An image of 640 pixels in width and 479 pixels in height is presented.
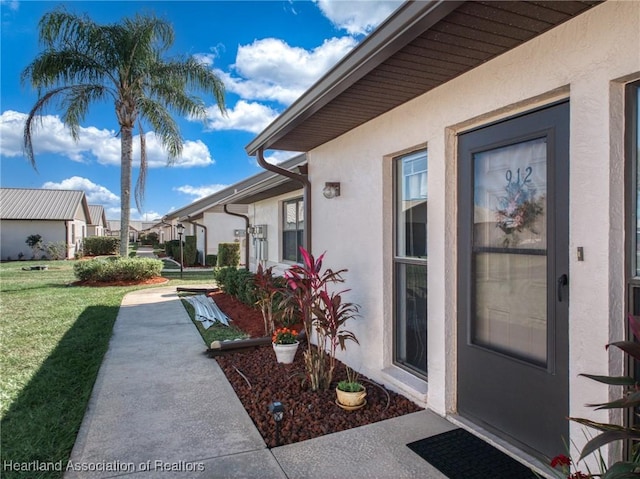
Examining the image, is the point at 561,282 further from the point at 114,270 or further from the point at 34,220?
the point at 34,220

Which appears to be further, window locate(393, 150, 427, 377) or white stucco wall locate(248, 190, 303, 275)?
white stucco wall locate(248, 190, 303, 275)

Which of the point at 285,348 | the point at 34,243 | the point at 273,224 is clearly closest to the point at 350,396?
the point at 285,348

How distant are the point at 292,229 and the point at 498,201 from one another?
5.92m

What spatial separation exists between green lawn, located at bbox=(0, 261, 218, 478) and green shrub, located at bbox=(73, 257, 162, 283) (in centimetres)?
252

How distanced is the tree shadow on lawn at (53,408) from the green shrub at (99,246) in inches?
925

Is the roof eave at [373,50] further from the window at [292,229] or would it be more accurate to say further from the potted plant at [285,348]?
the window at [292,229]

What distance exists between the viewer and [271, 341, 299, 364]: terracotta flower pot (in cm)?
502

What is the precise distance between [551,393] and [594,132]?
5.21ft

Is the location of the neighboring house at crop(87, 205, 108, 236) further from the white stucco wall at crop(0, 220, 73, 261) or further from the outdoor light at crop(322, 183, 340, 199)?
the outdoor light at crop(322, 183, 340, 199)

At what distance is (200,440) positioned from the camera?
3.19 meters

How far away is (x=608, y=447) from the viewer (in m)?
2.23

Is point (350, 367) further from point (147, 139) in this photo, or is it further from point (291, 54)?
point (147, 139)

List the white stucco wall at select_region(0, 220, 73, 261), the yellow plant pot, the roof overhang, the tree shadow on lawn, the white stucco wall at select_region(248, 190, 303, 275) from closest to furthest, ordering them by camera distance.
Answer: the tree shadow on lawn < the yellow plant pot < the roof overhang < the white stucco wall at select_region(248, 190, 303, 275) < the white stucco wall at select_region(0, 220, 73, 261)

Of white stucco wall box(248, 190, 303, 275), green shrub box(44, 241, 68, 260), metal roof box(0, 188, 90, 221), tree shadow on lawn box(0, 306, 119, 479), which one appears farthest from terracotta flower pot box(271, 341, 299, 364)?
metal roof box(0, 188, 90, 221)
